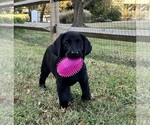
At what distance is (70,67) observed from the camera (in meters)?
2.71

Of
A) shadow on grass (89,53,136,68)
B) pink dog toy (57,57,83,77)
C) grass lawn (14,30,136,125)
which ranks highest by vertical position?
pink dog toy (57,57,83,77)

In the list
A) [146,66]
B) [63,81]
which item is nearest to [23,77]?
[63,81]

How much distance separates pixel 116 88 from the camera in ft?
10.8

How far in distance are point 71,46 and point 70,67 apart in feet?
0.61

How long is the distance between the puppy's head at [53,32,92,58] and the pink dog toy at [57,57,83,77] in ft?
0.19

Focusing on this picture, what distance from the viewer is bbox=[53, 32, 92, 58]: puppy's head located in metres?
2.61

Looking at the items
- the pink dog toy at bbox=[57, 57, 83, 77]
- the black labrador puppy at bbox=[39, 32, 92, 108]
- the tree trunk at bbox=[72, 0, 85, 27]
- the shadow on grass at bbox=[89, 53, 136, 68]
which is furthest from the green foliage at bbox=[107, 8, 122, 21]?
the pink dog toy at bbox=[57, 57, 83, 77]

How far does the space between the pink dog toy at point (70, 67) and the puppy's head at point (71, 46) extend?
0.19 feet

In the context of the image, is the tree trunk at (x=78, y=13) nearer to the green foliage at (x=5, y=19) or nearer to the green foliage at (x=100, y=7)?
the green foliage at (x=5, y=19)

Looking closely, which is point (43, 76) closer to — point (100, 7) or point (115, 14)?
point (115, 14)

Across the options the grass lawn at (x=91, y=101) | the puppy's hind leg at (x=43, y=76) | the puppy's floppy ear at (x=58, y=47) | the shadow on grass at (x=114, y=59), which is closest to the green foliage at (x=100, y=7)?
the shadow on grass at (x=114, y=59)

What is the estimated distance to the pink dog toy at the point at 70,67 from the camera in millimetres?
2709

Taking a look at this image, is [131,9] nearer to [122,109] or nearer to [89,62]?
[89,62]

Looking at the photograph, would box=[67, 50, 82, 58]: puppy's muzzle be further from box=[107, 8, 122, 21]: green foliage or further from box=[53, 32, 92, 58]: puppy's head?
box=[107, 8, 122, 21]: green foliage
